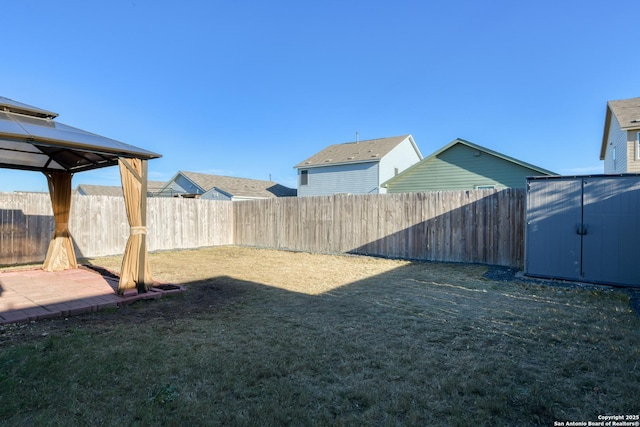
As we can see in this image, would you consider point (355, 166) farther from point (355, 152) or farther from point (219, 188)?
point (219, 188)

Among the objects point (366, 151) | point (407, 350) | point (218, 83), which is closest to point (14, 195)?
point (218, 83)

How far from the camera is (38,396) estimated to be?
7.52 feet

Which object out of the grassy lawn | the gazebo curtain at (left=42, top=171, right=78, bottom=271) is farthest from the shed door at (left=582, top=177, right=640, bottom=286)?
the gazebo curtain at (left=42, top=171, right=78, bottom=271)

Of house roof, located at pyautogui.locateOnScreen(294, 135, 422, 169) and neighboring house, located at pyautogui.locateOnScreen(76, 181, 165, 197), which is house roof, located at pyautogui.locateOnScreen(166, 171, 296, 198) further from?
neighboring house, located at pyautogui.locateOnScreen(76, 181, 165, 197)

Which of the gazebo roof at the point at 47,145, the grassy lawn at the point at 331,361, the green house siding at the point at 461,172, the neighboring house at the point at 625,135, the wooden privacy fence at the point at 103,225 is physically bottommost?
the grassy lawn at the point at 331,361

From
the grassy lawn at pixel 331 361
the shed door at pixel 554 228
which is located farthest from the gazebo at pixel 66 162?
the shed door at pixel 554 228

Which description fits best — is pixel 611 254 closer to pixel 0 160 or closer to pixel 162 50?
pixel 0 160

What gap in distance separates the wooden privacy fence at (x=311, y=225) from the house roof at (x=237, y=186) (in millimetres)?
10496

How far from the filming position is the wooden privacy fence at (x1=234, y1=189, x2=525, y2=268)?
817cm

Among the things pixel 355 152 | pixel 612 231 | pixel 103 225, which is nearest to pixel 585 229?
pixel 612 231

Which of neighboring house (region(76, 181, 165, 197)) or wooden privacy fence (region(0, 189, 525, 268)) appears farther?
neighboring house (region(76, 181, 165, 197))

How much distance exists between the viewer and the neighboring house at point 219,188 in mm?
24438

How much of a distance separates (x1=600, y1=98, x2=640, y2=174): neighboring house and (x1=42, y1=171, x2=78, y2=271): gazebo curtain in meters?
19.4

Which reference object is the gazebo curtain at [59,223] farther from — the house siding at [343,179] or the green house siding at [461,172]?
the house siding at [343,179]
